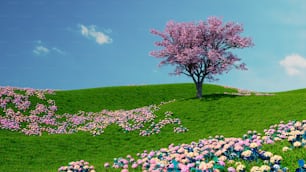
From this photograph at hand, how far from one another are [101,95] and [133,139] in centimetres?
2390

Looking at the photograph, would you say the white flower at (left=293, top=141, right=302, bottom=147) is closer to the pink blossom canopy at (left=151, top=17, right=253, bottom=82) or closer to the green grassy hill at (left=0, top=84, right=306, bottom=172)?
the green grassy hill at (left=0, top=84, right=306, bottom=172)

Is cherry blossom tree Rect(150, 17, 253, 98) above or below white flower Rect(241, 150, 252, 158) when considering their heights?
above

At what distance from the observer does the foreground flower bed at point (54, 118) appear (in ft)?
105

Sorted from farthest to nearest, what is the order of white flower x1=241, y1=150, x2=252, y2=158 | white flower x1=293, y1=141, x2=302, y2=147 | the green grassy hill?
the green grassy hill
white flower x1=293, y1=141, x2=302, y2=147
white flower x1=241, y1=150, x2=252, y2=158

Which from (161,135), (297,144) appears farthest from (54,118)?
A: (297,144)

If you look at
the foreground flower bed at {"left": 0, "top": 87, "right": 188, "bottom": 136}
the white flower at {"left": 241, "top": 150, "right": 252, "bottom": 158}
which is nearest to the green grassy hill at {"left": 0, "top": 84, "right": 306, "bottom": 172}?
the foreground flower bed at {"left": 0, "top": 87, "right": 188, "bottom": 136}

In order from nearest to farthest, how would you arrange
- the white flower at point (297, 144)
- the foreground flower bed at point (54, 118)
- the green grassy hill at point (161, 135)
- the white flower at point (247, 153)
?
the white flower at point (247, 153) < the white flower at point (297, 144) < the green grassy hill at point (161, 135) < the foreground flower bed at point (54, 118)

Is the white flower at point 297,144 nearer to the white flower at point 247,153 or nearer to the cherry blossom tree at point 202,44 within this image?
the white flower at point 247,153

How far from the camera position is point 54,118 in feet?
132

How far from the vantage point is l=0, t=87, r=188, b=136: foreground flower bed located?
3212cm

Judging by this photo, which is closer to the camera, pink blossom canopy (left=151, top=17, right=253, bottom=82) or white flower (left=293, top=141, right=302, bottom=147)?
white flower (left=293, top=141, right=302, bottom=147)

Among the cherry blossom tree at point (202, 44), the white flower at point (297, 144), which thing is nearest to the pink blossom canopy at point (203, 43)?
the cherry blossom tree at point (202, 44)

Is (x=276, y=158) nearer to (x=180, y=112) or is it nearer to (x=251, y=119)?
(x=251, y=119)

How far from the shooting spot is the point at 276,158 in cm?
843
